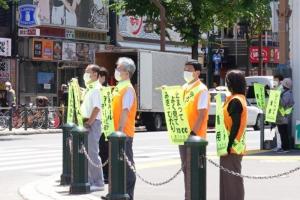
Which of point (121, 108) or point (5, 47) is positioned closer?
point (121, 108)

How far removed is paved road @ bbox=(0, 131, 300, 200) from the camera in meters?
11.8

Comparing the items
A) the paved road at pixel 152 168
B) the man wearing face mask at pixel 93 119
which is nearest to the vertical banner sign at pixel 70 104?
the man wearing face mask at pixel 93 119

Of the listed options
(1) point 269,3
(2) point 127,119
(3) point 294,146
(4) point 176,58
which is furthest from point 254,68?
(2) point 127,119

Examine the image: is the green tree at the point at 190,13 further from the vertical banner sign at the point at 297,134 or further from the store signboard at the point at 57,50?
the vertical banner sign at the point at 297,134

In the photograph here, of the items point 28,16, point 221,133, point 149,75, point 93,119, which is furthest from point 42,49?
point 221,133

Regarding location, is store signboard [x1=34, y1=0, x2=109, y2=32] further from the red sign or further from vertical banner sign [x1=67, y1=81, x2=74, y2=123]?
vertical banner sign [x1=67, y1=81, x2=74, y2=123]

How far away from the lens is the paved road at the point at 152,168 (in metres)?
11.8

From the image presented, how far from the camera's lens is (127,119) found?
10.5 metres

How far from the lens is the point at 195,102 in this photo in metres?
9.48

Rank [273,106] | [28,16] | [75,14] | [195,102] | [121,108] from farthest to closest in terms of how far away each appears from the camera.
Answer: [75,14]
[28,16]
[273,106]
[121,108]
[195,102]

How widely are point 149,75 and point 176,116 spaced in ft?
76.1

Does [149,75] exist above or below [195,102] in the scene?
above

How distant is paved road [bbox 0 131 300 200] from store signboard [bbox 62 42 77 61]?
16.8m

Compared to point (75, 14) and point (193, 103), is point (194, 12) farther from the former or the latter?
point (193, 103)
